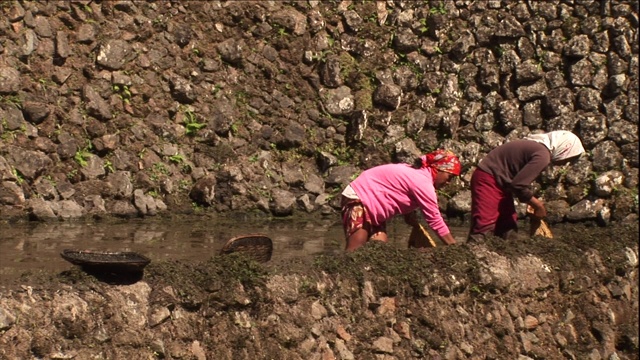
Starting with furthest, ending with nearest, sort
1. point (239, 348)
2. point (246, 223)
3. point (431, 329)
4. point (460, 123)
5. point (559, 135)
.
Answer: point (460, 123) < point (246, 223) < point (559, 135) < point (431, 329) < point (239, 348)

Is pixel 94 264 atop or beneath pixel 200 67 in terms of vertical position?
beneath

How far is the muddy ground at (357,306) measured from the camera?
278 inches

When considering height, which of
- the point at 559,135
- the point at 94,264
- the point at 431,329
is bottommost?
the point at 431,329

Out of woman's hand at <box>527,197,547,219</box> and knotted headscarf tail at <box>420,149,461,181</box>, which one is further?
woman's hand at <box>527,197,547,219</box>

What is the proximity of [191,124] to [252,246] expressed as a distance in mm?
3926

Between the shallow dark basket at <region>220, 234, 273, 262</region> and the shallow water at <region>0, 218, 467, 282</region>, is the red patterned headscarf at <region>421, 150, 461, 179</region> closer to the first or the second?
the shallow dark basket at <region>220, 234, 273, 262</region>

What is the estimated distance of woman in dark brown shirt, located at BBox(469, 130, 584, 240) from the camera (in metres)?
9.26

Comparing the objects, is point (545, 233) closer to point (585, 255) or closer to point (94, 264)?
point (585, 255)

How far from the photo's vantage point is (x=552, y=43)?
13.2 m

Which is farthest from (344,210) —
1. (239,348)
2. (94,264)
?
(94,264)

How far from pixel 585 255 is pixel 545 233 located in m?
0.37

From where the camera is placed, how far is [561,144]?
940 centimetres

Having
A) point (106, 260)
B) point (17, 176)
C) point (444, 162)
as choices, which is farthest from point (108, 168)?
point (106, 260)

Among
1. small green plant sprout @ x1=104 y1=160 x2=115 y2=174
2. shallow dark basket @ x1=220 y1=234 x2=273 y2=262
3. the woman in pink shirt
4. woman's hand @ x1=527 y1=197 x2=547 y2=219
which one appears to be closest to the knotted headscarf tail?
the woman in pink shirt
